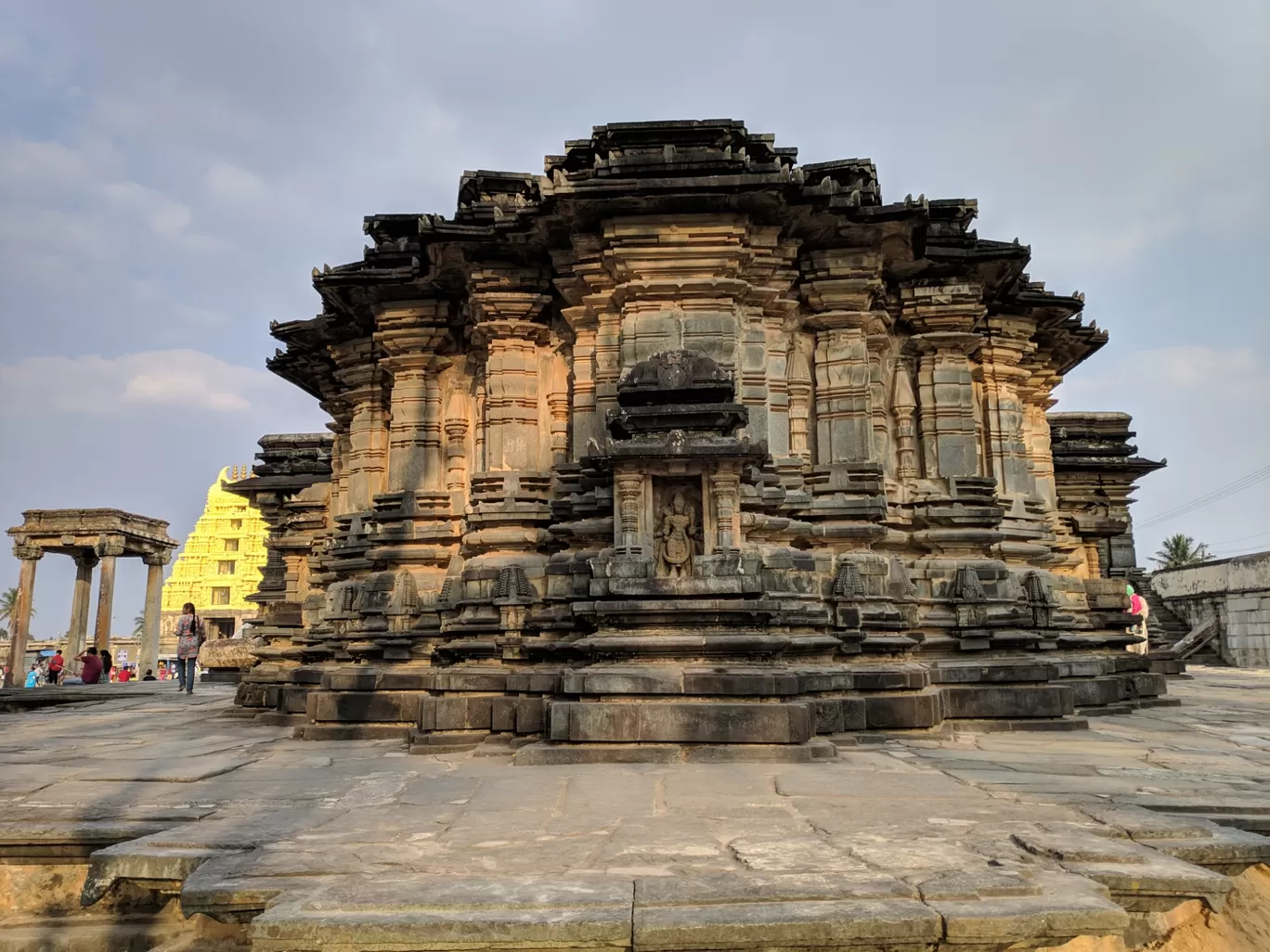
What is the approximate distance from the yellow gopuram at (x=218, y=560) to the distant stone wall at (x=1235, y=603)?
1801 inches

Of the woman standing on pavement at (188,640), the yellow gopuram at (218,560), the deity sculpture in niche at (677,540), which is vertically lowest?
the woman standing on pavement at (188,640)

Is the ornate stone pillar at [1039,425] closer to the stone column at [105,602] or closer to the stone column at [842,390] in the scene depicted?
the stone column at [842,390]

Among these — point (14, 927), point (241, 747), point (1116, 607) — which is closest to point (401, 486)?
point (241, 747)

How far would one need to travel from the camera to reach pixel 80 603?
32.9 metres

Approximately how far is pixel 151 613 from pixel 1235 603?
1524 inches

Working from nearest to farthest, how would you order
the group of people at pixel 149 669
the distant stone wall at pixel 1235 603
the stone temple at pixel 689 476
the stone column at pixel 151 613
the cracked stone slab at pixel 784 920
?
the cracked stone slab at pixel 784 920
the stone temple at pixel 689 476
the group of people at pixel 149 669
the distant stone wall at pixel 1235 603
the stone column at pixel 151 613

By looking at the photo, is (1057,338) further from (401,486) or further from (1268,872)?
(1268,872)

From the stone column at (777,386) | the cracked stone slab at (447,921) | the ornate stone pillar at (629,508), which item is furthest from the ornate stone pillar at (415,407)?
the cracked stone slab at (447,921)

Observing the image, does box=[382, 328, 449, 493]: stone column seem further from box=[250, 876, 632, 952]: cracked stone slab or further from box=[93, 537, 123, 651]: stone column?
box=[93, 537, 123, 651]: stone column

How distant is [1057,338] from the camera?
13992 millimetres

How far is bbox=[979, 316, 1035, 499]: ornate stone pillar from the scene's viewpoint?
12.6m

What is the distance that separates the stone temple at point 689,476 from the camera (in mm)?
8227

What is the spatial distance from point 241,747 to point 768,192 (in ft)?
24.8

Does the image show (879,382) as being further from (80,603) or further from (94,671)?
(80,603)
